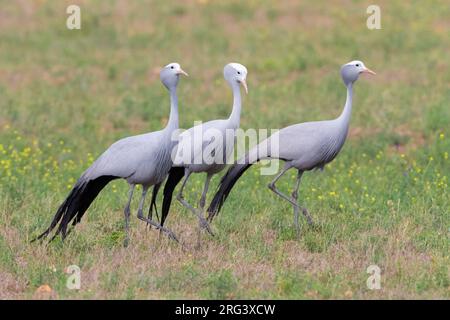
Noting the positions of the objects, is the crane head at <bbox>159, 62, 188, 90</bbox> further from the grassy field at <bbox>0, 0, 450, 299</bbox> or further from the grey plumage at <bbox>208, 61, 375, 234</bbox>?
the grassy field at <bbox>0, 0, 450, 299</bbox>

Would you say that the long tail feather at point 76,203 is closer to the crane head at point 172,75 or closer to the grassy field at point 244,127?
the grassy field at point 244,127

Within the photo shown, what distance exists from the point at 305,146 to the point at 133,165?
1.46 m

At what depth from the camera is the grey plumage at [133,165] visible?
7.70 m

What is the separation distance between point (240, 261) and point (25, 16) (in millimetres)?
11303

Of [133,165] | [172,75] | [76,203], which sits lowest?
[76,203]

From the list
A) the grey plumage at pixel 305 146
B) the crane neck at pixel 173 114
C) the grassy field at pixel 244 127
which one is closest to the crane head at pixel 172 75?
the crane neck at pixel 173 114

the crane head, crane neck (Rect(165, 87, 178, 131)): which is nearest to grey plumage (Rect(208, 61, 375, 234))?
crane neck (Rect(165, 87, 178, 131))

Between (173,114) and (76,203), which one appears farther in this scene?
(76,203)

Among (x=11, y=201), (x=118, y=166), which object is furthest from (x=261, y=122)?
(x=118, y=166)

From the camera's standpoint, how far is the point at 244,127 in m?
12.4

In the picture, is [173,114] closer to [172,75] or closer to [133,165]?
[172,75]

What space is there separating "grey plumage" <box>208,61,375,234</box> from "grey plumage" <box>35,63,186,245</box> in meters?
0.72

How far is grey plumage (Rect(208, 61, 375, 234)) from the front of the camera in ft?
26.7

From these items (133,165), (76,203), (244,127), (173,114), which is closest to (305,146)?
(173,114)
